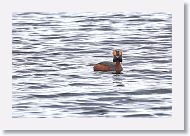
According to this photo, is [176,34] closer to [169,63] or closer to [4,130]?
[169,63]

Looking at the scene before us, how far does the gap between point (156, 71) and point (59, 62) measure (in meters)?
1.05

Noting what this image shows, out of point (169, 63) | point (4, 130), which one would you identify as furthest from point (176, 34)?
point (4, 130)

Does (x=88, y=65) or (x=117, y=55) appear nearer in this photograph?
(x=117, y=55)

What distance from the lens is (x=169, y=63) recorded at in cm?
2902

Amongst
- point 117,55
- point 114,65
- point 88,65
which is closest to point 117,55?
point 117,55

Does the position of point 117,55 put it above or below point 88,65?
above

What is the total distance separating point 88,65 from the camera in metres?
29.3

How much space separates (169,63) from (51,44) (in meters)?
1.27

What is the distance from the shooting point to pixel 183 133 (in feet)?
94.6

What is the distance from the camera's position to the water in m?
28.9

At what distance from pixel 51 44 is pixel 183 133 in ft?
5.56

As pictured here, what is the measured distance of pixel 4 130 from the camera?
28.9m

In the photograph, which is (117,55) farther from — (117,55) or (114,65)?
(114,65)

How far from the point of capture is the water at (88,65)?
94.7 ft
